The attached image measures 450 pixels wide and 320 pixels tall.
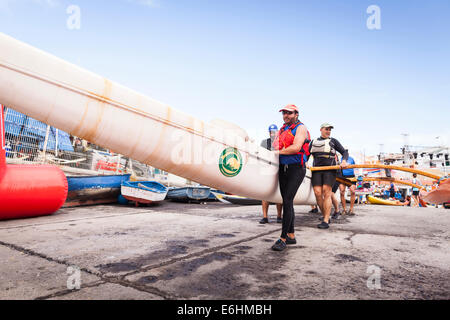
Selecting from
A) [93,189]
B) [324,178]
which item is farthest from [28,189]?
[324,178]

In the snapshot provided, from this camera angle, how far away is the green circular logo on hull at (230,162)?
295cm

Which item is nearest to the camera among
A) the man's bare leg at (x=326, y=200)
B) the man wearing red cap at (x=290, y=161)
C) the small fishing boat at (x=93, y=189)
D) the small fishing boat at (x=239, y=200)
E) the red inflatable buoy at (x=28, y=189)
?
the man wearing red cap at (x=290, y=161)

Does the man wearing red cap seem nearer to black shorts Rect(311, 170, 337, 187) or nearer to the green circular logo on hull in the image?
the green circular logo on hull

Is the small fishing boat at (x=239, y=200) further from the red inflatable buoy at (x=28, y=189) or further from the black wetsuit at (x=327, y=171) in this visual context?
the red inflatable buoy at (x=28, y=189)

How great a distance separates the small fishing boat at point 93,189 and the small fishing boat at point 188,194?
1999 millimetres

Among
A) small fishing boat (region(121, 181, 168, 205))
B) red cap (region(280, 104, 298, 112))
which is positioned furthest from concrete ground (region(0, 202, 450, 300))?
small fishing boat (region(121, 181, 168, 205))

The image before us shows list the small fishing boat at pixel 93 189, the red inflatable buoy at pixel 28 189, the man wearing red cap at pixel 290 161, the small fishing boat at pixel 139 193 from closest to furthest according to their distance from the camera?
1. the man wearing red cap at pixel 290 161
2. the red inflatable buoy at pixel 28 189
3. the small fishing boat at pixel 93 189
4. the small fishing boat at pixel 139 193

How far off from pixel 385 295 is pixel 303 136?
1768 millimetres

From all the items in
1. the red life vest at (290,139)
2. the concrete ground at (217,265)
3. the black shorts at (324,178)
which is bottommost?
the concrete ground at (217,265)

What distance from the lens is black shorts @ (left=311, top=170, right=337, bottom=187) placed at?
13.6 ft

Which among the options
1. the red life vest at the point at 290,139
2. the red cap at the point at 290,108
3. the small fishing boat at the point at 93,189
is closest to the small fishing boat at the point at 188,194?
the small fishing boat at the point at 93,189

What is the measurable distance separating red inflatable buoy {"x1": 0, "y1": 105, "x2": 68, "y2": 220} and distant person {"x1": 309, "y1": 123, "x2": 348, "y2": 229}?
4.79 meters
